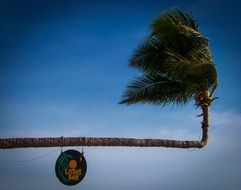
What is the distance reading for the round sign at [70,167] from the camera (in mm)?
11914

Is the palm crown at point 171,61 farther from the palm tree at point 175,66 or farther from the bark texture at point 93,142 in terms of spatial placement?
the bark texture at point 93,142

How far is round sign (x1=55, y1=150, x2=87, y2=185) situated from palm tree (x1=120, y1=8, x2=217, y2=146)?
3.92 metres

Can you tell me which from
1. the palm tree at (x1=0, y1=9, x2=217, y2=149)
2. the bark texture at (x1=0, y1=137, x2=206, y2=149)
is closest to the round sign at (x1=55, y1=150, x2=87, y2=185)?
the bark texture at (x1=0, y1=137, x2=206, y2=149)

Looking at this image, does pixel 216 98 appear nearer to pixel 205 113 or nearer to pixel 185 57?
pixel 205 113

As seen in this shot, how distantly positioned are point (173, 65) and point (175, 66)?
0.10m

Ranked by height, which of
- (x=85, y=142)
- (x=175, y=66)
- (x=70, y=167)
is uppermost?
(x=175, y=66)

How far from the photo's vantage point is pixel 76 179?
12039 mm

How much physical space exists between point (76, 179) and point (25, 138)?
1650 millimetres

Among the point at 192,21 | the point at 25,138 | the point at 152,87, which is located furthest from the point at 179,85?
the point at 25,138

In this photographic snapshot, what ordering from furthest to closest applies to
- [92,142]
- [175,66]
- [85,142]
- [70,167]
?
1. [175,66]
2. [92,142]
3. [85,142]
4. [70,167]

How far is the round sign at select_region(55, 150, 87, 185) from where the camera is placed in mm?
11914

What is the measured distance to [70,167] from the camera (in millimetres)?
12039

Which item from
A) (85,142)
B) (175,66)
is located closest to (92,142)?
(85,142)

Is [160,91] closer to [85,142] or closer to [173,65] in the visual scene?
[173,65]
